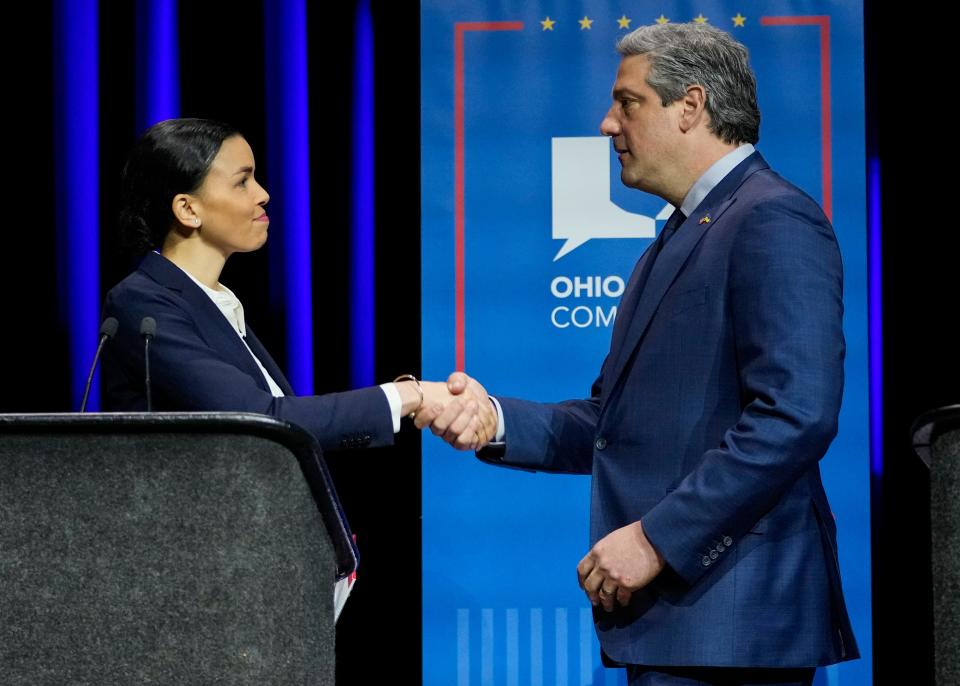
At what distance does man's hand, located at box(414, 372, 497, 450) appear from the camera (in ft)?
7.55

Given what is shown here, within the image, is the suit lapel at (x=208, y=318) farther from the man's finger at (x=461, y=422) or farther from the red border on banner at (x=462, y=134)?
the red border on banner at (x=462, y=134)

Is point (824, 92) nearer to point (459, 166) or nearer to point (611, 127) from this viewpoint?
point (459, 166)

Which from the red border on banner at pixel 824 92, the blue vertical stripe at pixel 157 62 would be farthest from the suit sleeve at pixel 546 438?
the blue vertical stripe at pixel 157 62

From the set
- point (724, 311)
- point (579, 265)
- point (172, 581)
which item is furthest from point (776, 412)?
point (579, 265)

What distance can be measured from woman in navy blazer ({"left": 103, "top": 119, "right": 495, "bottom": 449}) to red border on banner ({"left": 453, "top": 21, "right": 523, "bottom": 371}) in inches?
31.7

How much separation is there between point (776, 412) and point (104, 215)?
2.67m

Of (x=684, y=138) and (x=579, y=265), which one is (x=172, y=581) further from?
(x=579, y=265)

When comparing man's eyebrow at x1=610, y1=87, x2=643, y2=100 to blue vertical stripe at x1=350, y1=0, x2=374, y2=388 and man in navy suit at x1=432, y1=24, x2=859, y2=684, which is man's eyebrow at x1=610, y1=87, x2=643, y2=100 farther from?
blue vertical stripe at x1=350, y1=0, x2=374, y2=388

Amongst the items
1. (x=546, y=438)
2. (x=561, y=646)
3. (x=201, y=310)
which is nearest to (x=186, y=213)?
(x=201, y=310)

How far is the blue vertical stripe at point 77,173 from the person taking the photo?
365cm

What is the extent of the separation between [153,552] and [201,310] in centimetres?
104

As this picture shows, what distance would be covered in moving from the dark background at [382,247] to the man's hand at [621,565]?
74.7 inches

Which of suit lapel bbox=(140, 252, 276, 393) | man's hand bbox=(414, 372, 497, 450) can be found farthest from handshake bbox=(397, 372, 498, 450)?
suit lapel bbox=(140, 252, 276, 393)

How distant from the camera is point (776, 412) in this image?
5.24ft
